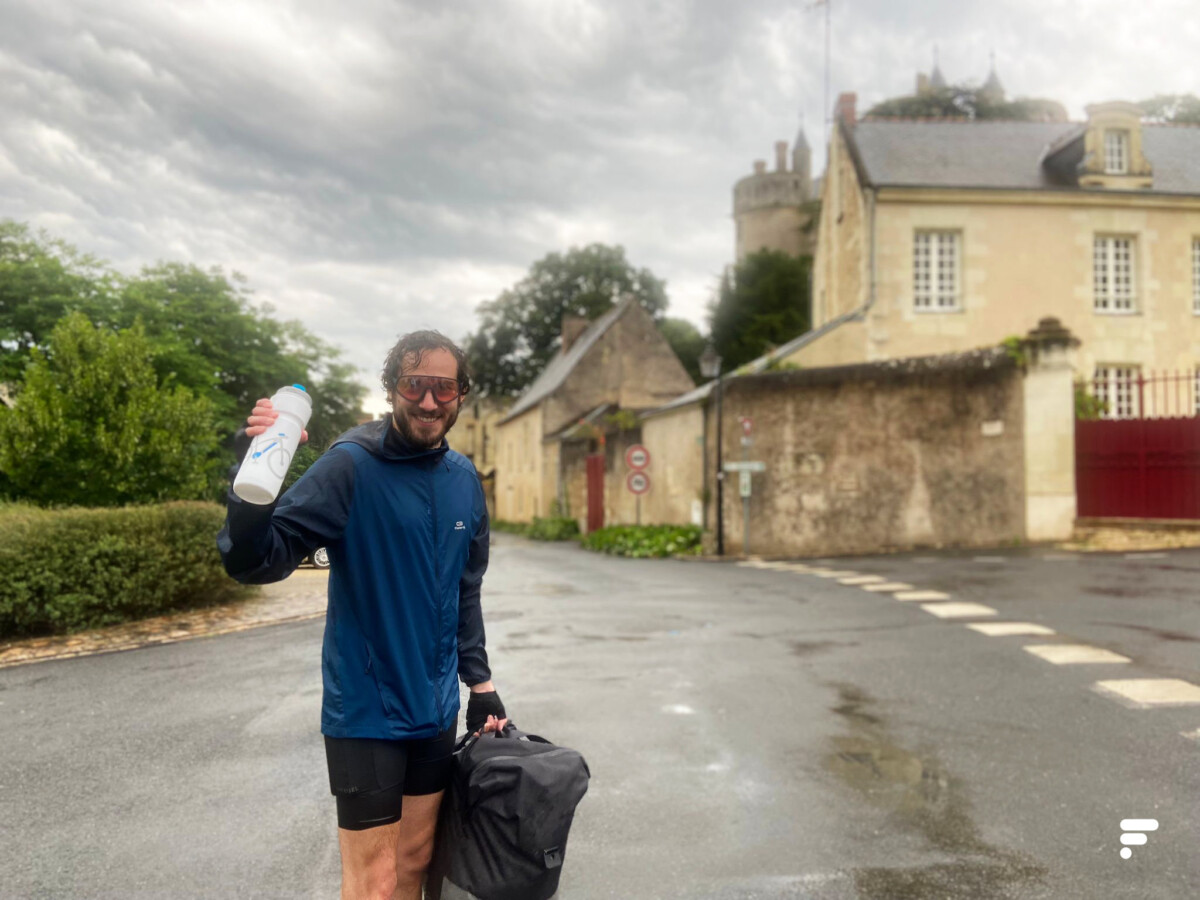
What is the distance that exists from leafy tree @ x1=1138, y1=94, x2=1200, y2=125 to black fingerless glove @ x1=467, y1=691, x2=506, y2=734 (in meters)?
45.6

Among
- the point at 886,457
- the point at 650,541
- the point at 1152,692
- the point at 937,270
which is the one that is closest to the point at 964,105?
the point at 937,270

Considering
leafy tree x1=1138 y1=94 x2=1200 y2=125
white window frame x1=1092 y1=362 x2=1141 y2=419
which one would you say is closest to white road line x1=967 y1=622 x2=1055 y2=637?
white window frame x1=1092 y1=362 x2=1141 y2=419

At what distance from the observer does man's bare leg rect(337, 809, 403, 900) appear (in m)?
2.43

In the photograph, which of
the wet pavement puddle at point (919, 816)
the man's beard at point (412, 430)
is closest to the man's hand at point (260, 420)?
the man's beard at point (412, 430)

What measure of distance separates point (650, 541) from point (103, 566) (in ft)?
48.2

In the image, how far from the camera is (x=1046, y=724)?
5.59m

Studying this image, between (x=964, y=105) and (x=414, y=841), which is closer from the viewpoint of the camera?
(x=414, y=841)

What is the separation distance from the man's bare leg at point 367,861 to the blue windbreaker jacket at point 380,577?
267mm

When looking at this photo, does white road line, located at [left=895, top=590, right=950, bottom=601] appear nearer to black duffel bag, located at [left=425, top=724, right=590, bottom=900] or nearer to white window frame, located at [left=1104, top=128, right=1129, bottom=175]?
black duffel bag, located at [left=425, top=724, right=590, bottom=900]

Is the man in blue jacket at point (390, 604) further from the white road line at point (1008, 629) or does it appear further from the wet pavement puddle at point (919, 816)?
the white road line at point (1008, 629)

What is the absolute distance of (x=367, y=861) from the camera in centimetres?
244

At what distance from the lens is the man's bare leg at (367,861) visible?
2434 mm

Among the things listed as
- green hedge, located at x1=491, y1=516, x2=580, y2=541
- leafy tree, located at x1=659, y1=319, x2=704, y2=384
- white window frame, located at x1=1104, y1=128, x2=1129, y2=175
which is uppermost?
white window frame, located at x1=1104, y1=128, x2=1129, y2=175

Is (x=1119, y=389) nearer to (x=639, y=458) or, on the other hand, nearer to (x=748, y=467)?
(x=748, y=467)
